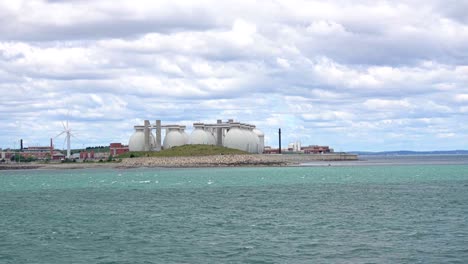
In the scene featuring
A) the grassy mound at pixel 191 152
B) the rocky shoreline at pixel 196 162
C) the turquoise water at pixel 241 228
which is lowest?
the turquoise water at pixel 241 228

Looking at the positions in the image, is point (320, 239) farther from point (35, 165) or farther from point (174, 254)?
point (35, 165)

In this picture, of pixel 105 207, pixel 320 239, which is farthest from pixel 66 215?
pixel 320 239

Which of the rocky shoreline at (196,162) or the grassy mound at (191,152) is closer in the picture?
the rocky shoreline at (196,162)

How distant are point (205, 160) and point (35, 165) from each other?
168ft

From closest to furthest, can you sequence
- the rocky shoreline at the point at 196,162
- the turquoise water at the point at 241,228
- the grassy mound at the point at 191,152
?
the turquoise water at the point at 241,228
the rocky shoreline at the point at 196,162
the grassy mound at the point at 191,152

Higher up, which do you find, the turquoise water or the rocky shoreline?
the rocky shoreline

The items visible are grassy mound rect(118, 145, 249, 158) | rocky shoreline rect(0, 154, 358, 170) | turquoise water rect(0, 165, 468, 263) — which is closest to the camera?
turquoise water rect(0, 165, 468, 263)

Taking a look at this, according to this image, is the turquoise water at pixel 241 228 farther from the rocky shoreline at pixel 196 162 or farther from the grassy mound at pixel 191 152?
the grassy mound at pixel 191 152

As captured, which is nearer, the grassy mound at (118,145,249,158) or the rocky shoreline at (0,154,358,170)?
the rocky shoreline at (0,154,358,170)

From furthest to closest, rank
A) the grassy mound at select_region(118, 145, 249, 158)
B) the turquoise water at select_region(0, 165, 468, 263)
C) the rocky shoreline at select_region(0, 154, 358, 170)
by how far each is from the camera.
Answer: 1. the grassy mound at select_region(118, 145, 249, 158)
2. the rocky shoreline at select_region(0, 154, 358, 170)
3. the turquoise water at select_region(0, 165, 468, 263)

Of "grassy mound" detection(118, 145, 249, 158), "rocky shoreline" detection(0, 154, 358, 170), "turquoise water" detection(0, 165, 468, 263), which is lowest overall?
"turquoise water" detection(0, 165, 468, 263)

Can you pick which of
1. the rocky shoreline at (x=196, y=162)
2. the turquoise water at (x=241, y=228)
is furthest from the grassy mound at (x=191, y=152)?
the turquoise water at (x=241, y=228)

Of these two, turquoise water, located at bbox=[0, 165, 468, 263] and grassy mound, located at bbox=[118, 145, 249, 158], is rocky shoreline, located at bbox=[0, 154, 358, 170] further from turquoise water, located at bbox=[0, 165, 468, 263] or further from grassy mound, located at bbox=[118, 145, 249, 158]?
turquoise water, located at bbox=[0, 165, 468, 263]

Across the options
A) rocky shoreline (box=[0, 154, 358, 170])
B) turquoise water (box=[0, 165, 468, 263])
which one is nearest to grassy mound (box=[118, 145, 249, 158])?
rocky shoreline (box=[0, 154, 358, 170])
